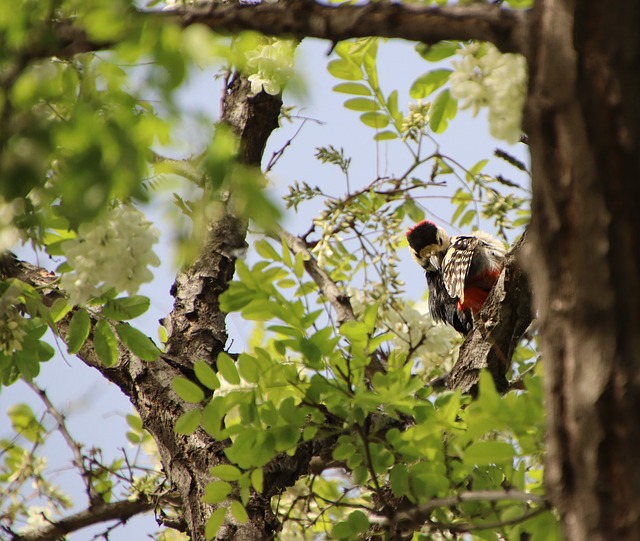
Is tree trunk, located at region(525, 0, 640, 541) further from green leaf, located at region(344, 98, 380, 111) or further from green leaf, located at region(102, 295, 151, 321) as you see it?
green leaf, located at region(344, 98, 380, 111)

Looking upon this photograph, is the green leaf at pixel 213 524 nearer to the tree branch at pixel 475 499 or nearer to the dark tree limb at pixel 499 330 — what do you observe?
the tree branch at pixel 475 499

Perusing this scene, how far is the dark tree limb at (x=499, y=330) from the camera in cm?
288

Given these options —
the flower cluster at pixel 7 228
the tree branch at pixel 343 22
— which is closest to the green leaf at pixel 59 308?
the flower cluster at pixel 7 228

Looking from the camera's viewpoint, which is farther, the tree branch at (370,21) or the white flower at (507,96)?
the white flower at (507,96)

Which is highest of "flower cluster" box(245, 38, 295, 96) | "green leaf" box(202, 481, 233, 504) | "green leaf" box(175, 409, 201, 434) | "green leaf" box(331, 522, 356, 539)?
"flower cluster" box(245, 38, 295, 96)

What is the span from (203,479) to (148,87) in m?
1.57

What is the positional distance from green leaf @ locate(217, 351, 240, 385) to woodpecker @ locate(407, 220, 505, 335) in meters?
2.94

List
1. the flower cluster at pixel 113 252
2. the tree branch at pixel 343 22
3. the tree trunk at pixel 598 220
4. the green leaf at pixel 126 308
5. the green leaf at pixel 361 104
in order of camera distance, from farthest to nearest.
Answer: the green leaf at pixel 361 104 < the green leaf at pixel 126 308 < the flower cluster at pixel 113 252 < the tree branch at pixel 343 22 < the tree trunk at pixel 598 220

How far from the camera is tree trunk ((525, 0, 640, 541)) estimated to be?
3.67 ft

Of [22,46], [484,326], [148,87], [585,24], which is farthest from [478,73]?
[484,326]

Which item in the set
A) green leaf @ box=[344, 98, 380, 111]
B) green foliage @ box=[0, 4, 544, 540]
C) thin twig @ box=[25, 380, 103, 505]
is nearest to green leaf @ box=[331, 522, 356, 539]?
green foliage @ box=[0, 4, 544, 540]

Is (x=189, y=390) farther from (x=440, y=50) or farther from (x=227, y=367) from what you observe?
(x=440, y=50)

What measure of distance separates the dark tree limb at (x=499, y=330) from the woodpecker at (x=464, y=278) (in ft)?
5.56

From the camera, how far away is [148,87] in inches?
51.2
